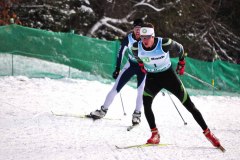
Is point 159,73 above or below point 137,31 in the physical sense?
below

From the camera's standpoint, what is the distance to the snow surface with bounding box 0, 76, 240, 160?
445 cm

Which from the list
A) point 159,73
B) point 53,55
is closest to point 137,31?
point 159,73

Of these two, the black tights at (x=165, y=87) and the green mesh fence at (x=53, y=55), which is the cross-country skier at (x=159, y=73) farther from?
the green mesh fence at (x=53, y=55)

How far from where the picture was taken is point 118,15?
20.4 metres

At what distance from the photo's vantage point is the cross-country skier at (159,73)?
4.93 metres

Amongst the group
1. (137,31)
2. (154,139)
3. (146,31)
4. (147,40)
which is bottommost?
(154,139)

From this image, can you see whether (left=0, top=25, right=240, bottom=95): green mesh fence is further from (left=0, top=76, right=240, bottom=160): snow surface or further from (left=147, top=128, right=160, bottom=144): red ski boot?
(left=147, top=128, right=160, bottom=144): red ski boot

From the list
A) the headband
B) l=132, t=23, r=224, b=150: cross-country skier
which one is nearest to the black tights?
l=132, t=23, r=224, b=150: cross-country skier

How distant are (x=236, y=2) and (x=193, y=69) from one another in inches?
517

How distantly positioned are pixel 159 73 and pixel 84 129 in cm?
167

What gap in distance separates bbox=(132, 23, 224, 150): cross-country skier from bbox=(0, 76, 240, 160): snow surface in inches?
15.1

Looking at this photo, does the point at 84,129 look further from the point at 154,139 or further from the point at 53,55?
the point at 53,55

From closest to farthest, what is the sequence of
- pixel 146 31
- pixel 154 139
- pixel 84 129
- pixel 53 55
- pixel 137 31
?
1. pixel 146 31
2. pixel 154 139
3. pixel 84 129
4. pixel 137 31
5. pixel 53 55

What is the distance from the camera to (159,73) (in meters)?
5.13
